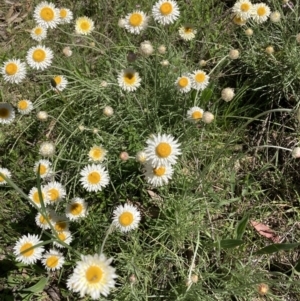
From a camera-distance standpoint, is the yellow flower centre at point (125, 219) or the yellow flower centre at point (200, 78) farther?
the yellow flower centre at point (200, 78)

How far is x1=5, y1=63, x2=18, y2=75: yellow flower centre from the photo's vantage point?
242cm

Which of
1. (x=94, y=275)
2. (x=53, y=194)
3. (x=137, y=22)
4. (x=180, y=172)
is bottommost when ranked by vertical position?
(x=94, y=275)

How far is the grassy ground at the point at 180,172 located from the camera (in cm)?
218

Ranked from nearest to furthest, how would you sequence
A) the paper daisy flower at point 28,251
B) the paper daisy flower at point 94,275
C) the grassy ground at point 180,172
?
the paper daisy flower at point 94,275, the paper daisy flower at point 28,251, the grassy ground at point 180,172

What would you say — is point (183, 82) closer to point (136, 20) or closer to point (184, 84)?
point (184, 84)

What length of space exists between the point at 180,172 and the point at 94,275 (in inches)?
38.5

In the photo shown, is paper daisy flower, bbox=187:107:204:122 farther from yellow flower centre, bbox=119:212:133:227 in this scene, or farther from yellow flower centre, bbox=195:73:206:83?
yellow flower centre, bbox=119:212:133:227

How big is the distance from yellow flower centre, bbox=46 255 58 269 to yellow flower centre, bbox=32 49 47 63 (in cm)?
110

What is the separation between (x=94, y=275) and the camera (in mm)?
1458

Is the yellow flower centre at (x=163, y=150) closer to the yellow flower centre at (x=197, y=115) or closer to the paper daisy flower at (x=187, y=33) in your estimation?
the yellow flower centre at (x=197, y=115)

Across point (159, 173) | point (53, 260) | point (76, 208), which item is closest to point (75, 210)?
point (76, 208)

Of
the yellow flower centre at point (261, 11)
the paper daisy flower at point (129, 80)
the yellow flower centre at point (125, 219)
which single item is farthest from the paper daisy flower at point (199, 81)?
the yellow flower centre at point (125, 219)

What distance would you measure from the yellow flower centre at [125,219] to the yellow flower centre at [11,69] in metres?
1.08

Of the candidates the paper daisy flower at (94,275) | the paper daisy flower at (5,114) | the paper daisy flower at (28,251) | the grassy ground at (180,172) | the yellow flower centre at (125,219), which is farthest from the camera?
the paper daisy flower at (5,114)
